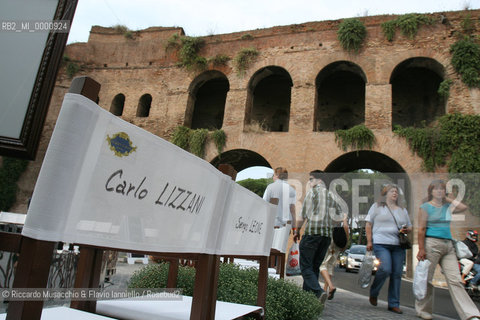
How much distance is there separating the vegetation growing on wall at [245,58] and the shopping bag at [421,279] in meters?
11.2

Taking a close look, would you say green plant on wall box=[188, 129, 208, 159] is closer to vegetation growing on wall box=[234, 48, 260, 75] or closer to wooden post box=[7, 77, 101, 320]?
vegetation growing on wall box=[234, 48, 260, 75]

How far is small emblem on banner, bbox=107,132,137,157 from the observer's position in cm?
107

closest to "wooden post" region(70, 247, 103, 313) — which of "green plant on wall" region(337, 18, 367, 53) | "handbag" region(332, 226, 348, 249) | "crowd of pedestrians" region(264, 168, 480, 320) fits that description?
"crowd of pedestrians" region(264, 168, 480, 320)

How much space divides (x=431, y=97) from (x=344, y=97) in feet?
11.4

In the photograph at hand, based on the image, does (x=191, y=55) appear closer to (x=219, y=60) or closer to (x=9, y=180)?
(x=219, y=60)

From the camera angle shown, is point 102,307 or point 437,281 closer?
Result: point 102,307

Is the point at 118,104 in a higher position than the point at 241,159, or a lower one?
higher

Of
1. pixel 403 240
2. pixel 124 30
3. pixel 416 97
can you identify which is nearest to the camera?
pixel 403 240

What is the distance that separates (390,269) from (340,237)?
0.77 m

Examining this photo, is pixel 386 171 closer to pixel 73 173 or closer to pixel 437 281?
pixel 437 281

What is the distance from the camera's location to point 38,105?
1.26m

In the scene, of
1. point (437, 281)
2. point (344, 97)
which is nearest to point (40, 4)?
point (437, 281)

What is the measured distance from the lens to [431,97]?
14.7 meters

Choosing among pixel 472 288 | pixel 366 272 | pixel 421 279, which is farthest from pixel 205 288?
pixel 472 288
